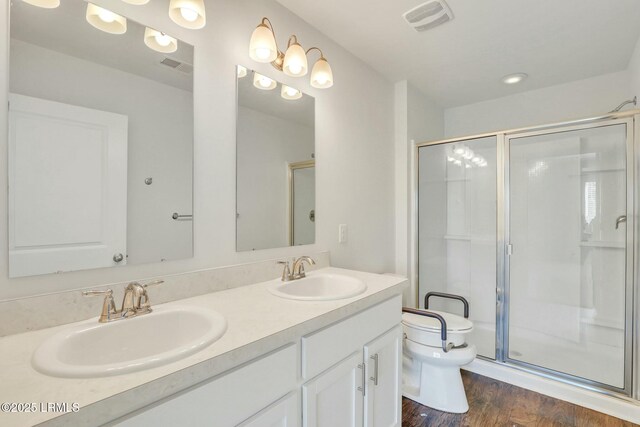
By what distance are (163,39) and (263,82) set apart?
48 cm

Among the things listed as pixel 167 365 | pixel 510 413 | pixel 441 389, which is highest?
pixel 167 365

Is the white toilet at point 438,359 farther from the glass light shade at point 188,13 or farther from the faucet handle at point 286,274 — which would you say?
the glass light shade at point 188,13

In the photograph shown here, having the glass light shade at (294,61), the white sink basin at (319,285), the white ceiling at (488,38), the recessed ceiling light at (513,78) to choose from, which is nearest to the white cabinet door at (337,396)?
the white sink basin at (319,285)

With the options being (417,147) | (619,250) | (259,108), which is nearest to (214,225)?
(259,108)

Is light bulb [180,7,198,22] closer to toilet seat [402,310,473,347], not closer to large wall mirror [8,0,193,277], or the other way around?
large wall mirror [8,0,193,277]

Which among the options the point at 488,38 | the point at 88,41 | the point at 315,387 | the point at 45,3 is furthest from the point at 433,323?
the point at 45,3

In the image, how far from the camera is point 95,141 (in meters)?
1.00

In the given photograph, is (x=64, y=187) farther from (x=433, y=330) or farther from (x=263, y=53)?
(x=433, y=330)

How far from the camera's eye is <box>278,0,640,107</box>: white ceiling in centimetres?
161

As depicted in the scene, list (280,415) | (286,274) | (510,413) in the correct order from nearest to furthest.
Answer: (280,415) → (286,274) → (510,413)

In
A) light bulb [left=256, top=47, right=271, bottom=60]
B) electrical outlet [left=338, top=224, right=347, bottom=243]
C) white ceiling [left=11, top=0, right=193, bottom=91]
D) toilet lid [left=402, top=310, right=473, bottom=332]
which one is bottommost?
toilet lid [left=402, top=310, right=473, bottom=332]

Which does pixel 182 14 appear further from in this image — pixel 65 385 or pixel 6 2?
pixel 65 385

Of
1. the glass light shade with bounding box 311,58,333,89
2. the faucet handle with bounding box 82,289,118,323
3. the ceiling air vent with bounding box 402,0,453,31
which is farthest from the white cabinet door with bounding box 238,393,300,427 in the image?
the ceiling air vent with bounding box 402,0,453,31

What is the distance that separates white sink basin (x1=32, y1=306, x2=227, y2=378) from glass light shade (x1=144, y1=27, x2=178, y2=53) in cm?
97
